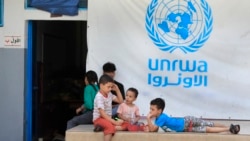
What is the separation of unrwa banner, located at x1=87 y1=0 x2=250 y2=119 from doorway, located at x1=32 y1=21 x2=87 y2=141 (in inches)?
54.6

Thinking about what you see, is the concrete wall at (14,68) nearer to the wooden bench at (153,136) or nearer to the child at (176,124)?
the wooden bench at (153,136)

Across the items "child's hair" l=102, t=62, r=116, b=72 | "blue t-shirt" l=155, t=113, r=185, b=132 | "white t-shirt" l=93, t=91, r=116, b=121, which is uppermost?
"child's hair" l=102, t=62, r=116, b=72

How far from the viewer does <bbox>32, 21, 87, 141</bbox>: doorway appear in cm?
831

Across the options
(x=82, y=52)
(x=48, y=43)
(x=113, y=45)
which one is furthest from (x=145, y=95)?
(x=82, y=52)

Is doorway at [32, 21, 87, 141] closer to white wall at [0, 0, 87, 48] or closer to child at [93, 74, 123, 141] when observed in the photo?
white wall at [0, 0, 87, 48]

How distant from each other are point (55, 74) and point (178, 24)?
3.25 m

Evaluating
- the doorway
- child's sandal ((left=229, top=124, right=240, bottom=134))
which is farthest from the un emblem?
the doorway

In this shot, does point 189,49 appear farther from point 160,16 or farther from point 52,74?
point 52,74

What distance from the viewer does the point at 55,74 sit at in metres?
9.57

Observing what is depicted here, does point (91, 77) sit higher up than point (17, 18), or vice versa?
point (17, 18)

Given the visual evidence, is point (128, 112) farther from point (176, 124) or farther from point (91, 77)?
point (91, 77)

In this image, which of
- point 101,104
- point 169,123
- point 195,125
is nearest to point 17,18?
point 101,104

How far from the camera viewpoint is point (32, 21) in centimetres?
789

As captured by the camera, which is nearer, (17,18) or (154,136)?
(154,136)
